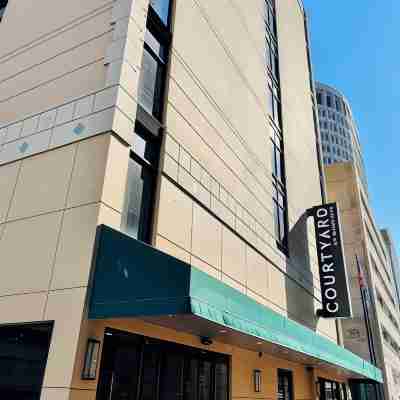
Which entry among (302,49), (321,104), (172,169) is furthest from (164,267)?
(321,104)

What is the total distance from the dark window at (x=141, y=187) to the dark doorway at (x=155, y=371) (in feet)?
6.21

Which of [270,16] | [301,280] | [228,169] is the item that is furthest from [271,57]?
[301,280]

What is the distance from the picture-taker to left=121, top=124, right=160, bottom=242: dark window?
23.0 feet

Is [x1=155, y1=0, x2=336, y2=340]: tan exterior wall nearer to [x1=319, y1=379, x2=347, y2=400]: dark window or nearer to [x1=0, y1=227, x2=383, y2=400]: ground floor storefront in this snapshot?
[x1=0, y1=227, x2=383, y2=400]: ground floor storefront

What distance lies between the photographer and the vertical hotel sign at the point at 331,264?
1541cm

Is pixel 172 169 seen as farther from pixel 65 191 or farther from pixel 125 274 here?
pixel 125 274

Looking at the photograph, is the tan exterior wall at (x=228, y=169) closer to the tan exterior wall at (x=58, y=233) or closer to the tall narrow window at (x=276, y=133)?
the tall narrow window at (x=276, y=133)

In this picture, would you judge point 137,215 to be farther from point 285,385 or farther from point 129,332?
point 285,385

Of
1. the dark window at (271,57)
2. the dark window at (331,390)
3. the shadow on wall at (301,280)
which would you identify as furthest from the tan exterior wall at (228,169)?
the dark window at (331,390)

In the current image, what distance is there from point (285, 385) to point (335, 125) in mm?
91391

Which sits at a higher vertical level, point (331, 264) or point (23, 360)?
point (331, 264)

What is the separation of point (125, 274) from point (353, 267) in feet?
104

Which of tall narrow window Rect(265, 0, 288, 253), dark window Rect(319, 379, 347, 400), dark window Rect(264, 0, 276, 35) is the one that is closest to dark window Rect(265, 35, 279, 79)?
tall narrow window Rect(265, 0, 288, 253)

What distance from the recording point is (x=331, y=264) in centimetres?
1623
